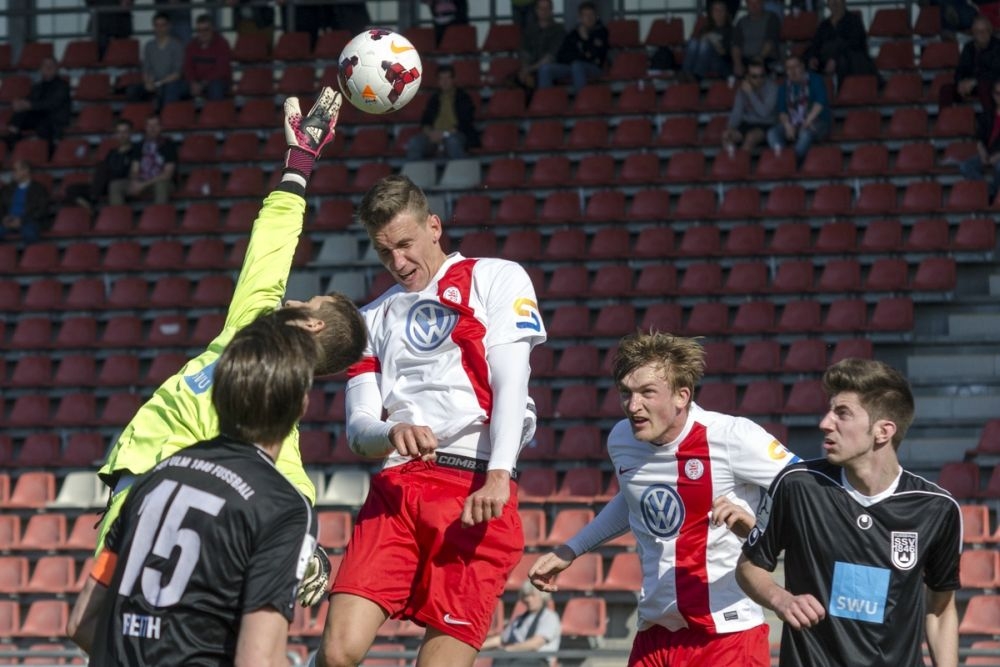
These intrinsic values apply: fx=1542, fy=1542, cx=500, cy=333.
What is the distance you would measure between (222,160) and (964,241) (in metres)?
8.73

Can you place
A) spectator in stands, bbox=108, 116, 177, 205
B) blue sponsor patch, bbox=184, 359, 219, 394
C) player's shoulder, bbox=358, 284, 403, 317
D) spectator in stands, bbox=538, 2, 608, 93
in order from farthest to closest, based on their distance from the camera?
1. spectator in stands, bbox=108, 116, 177, 205
2. spectator in stands, bbox=538, 2, 608, 93
3. player's shoulder, bbox=358, 284, 403, 317
4. blue sponsor patch, bbox=184, 359, 219, 394

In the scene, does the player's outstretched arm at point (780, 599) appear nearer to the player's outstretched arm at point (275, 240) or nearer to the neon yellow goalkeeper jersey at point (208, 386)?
the neon yellow goalkeeper jersey at point (208, 386)

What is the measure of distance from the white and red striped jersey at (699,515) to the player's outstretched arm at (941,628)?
0.76 m

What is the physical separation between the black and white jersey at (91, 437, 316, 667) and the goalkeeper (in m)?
1.01

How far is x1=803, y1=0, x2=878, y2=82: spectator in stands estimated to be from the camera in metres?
16.8

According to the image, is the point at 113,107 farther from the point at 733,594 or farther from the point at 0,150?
the point at 733,594

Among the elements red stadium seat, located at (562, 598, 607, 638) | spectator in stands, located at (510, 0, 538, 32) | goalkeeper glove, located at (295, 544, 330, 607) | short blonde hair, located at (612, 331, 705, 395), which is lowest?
red stadium seat, located at (562, 598, 607, 638)

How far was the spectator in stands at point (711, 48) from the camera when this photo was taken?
17281 mm

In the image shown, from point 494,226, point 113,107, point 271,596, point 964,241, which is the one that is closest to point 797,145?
point 964,241

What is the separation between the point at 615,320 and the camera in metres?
15.1

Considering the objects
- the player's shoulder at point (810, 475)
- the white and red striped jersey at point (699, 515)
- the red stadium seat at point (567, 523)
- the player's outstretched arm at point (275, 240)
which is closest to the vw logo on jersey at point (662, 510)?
the white and red striped jersey at point (699, 515)

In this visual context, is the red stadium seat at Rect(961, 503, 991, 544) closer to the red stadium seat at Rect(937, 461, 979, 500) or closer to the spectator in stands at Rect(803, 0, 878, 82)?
the red stadium seat at Rect(937, 461, 979, 500)

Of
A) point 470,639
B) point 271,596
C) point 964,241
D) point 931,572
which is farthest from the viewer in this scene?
point 964,241

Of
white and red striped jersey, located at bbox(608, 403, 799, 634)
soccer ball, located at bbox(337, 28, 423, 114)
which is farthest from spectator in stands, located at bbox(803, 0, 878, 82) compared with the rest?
white and red striped jersey, located at bbox(608, 403, 799, 634)
